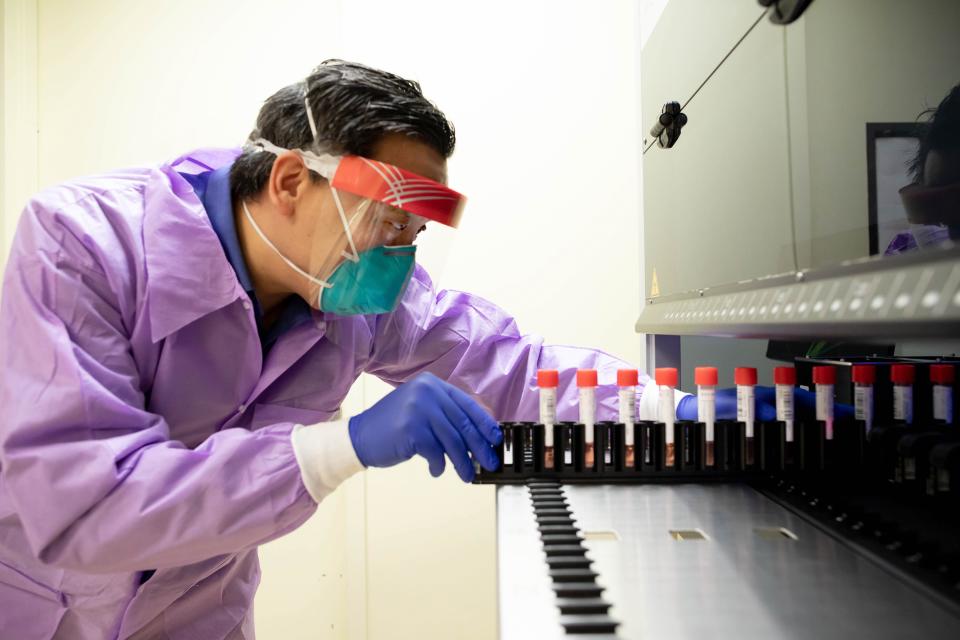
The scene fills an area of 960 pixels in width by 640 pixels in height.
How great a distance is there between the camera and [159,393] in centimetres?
104

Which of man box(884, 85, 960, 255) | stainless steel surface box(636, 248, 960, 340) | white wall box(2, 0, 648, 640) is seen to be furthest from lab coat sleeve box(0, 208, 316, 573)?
white wall box(2, 0, 648, 640)

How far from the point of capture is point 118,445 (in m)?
0.83

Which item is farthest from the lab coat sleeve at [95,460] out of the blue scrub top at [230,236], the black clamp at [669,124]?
the black clamp at [669,124]

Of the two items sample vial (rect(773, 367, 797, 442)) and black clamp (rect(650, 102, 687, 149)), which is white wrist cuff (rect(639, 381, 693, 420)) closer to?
sample vial (rect(773, 367, 797, 442))

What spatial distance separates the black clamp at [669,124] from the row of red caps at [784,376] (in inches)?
20.5

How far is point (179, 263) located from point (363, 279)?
27cm

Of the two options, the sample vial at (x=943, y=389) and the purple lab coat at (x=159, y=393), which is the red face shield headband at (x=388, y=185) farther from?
the sample vial at (x=943, y=389)

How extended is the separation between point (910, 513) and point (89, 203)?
116cm

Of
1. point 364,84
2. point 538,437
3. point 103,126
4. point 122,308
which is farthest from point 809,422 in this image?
point 103,126

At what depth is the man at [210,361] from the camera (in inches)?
32.6

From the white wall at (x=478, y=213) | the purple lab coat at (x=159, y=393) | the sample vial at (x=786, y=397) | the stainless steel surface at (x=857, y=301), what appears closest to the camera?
the stainless steel surface at (x=857, y=301)

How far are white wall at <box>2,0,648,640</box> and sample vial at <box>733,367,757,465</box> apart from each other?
1.22 meters

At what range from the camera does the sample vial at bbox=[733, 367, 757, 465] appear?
3.16 ft

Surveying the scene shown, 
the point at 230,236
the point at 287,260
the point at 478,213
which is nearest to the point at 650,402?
the point at 287,260
